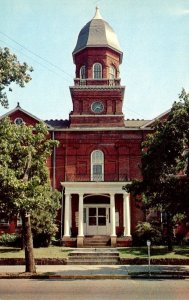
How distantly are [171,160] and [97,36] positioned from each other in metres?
20.5

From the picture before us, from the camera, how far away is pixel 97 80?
34.3 m

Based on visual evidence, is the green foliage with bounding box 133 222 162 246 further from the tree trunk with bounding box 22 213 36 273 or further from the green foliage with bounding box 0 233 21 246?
the tree trunk with bounding box 22 213 36 273

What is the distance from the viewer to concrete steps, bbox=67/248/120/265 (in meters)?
22.1

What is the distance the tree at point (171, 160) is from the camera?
18062 millimetres

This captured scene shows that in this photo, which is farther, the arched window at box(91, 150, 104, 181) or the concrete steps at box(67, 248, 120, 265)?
the arched window at box(91, 150, 104, 181)

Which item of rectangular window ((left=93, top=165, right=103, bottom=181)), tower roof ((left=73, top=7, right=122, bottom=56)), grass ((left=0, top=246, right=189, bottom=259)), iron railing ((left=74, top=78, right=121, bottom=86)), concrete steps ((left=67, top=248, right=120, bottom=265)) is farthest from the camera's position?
tower roof ((left=73, top=7, right=122, bottom=56))

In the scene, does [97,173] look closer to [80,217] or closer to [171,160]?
[80,217]

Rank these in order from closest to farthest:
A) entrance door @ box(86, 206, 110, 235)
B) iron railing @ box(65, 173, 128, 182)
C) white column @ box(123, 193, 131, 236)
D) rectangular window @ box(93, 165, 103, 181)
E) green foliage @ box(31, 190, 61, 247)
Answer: green foliage @ box(31, 190, 61, 247)
white column @ box(123, 193, 131, 236)
entrance door @ box(86, 206, 110, 235)
iron railing @ box(65, 173, 128, 182)
rectangular window @ box(93, 165, 103, 181)

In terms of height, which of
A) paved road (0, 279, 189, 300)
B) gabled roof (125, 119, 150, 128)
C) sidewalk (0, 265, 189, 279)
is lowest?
sidewalk (0, 265, 189, 279)

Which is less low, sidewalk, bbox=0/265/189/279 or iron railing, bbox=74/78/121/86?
iron railing, bbox=74/78/121/86

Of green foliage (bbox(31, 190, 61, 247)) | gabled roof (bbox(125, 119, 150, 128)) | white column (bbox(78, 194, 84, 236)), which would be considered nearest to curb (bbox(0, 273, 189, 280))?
green foliage (bbox(31, 190, 61, 247))

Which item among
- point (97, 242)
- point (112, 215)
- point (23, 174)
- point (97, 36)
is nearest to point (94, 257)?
point (97, 242)

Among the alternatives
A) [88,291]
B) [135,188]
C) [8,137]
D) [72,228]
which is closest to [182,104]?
[135,188]

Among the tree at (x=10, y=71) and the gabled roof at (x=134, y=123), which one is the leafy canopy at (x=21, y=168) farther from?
the gabled roof at (x=134, y=123)
